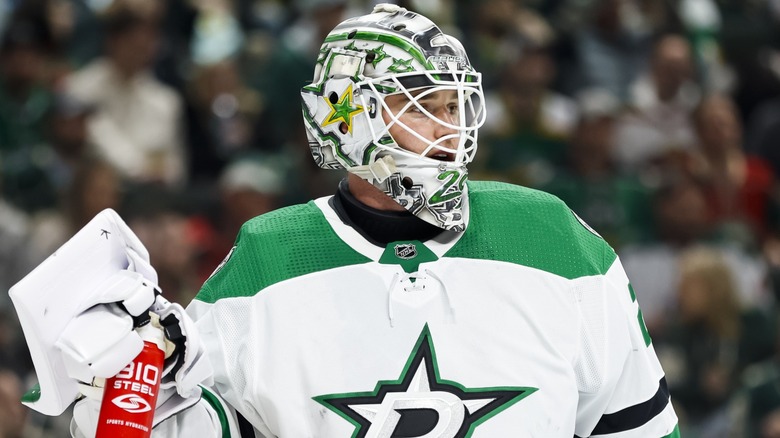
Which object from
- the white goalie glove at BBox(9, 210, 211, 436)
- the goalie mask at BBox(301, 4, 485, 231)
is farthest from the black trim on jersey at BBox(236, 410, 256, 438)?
the goalie mask at BBox(301, 4, 485, 231)

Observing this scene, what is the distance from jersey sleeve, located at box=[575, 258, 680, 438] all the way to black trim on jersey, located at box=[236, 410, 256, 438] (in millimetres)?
695

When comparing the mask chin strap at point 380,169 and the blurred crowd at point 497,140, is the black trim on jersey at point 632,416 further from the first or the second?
the blurred crowd at point 497,140

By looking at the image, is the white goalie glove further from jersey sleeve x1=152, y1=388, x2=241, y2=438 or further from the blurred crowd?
the blurred crowd

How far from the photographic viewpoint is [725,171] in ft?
21.5

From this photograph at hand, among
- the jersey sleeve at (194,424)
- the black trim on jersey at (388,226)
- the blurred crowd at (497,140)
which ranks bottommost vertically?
the blurred crowd at (497,140)

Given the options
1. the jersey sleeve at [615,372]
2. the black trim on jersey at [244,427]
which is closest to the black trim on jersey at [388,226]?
the jersey sleeve at [615,372]

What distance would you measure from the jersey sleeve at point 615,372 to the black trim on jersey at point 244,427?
69 cm

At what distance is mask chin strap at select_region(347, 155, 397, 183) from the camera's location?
2.90 metres

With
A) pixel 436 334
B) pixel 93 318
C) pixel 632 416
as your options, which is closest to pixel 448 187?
pixel 436 334

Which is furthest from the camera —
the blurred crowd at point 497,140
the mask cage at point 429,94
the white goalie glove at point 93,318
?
the blurred crowd at point 497,140

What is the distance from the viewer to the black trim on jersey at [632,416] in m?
2.91

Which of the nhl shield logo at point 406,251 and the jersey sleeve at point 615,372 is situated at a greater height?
the nhl shield logo at point 406,251

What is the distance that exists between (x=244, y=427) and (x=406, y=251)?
509mm

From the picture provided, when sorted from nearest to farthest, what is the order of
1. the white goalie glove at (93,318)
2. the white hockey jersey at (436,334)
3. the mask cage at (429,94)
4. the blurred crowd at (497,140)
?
1. the white goalie glove at (93,318)
2. the white hockey jersey at (436,334)
3. the mask cage at (429,94)
4. the blurred crowd at (497,140)
